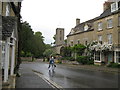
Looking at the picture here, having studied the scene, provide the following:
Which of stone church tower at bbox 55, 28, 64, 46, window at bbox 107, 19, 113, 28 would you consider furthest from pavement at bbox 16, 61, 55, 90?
stone church tower at bbox 55, 28, 64, 46

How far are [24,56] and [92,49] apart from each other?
3224cm

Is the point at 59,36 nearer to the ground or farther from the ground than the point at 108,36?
farther from the ground

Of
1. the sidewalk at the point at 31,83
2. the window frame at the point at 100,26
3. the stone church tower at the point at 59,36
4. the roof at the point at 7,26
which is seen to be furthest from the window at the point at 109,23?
the stone church tower at the point at 59,36

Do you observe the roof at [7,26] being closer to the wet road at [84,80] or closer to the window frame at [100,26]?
the wet road at [84,80]

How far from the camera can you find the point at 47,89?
1001 cm

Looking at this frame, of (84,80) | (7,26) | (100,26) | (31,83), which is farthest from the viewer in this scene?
(100,26)

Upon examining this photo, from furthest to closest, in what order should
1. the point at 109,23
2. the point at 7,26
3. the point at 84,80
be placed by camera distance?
the point at 109,23 < the point at 84,80 < the point at 7,26

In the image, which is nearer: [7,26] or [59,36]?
[7,26]

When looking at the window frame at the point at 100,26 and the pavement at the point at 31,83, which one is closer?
the pavement at the point at 31,83

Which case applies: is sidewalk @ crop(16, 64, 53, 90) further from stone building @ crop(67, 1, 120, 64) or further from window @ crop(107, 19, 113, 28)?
window @ crop(107, 19, 113, 28)

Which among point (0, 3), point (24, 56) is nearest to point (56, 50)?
point (24, 56)

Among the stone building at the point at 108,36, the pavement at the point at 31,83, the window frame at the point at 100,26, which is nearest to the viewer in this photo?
the pavement at the point at 31,83

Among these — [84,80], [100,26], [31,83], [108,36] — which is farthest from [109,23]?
[31,83]

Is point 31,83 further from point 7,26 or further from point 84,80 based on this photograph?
point 84,80
